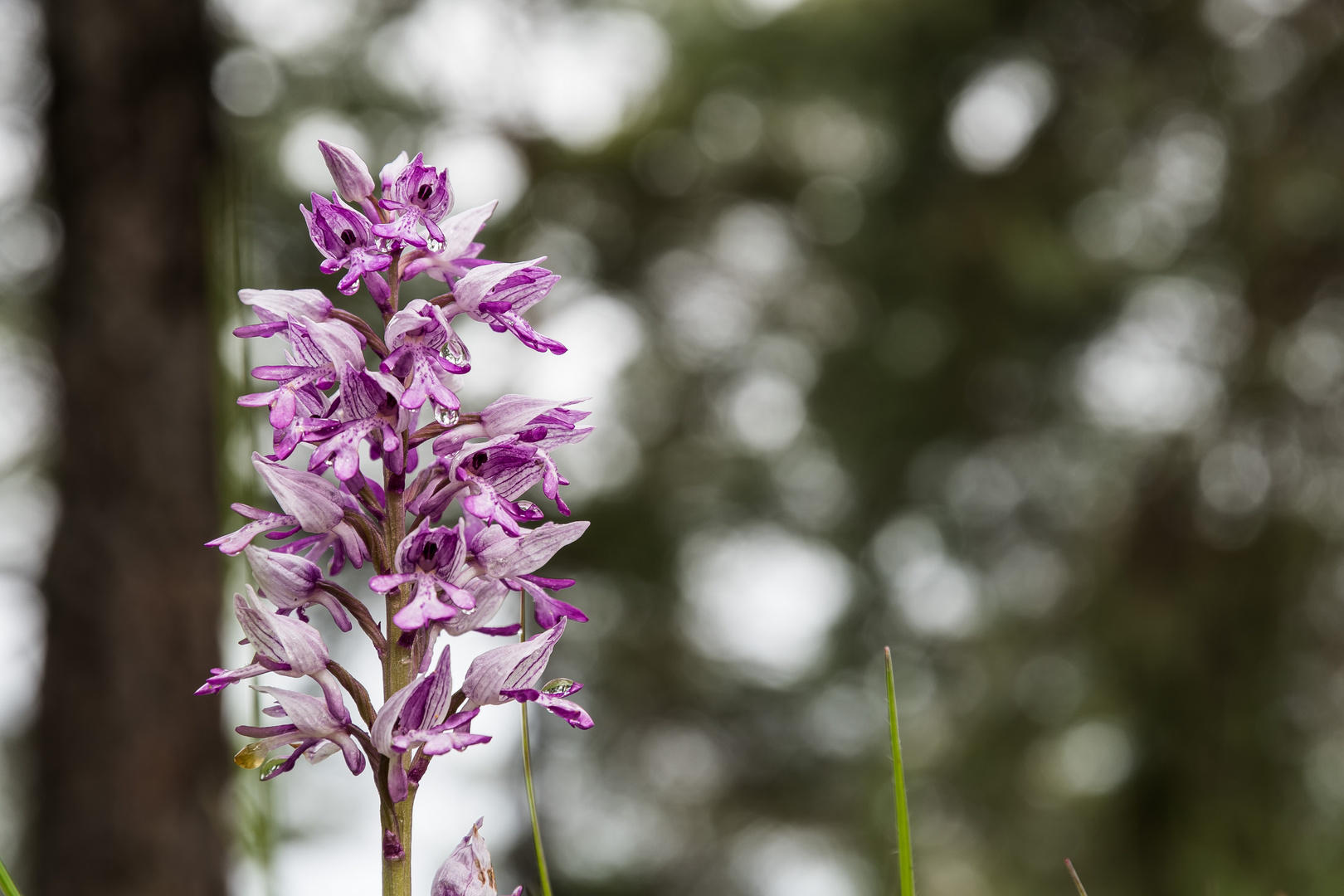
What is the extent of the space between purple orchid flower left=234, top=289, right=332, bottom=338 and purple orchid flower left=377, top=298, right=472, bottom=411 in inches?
3.3

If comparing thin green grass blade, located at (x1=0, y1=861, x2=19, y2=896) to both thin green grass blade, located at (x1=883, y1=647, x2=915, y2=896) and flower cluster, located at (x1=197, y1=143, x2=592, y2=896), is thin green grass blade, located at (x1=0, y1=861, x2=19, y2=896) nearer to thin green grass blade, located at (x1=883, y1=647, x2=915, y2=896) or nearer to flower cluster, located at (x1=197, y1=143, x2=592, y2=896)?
flower cluster, located at (x1=197, y1=143, x2=592, y2=896)

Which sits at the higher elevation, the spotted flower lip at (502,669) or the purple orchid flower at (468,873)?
the spotted flower lip at (502,669)

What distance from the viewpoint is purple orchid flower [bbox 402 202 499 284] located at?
2.75ft

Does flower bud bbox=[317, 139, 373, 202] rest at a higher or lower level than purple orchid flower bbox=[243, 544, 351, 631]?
higher

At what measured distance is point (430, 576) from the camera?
712 mm

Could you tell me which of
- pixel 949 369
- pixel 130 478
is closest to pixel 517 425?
pixel 130 478

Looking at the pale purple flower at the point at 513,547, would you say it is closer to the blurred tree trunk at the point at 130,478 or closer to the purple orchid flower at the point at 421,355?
the purple orchid flower at the point at 421,355

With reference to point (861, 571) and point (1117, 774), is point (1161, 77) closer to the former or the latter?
point (861, 571)

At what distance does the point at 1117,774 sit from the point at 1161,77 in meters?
3.56

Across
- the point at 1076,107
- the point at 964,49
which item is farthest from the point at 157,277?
the point at 1076,107

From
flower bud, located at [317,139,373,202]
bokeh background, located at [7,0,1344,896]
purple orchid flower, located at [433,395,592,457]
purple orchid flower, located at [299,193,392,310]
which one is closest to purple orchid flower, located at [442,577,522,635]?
purple orchid flower, located at [433,395,592,457]

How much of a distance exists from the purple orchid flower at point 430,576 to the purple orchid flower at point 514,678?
0.19 ft

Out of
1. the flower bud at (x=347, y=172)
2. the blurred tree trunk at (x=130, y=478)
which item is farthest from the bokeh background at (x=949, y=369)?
the flower bud at (x=347, y=172)

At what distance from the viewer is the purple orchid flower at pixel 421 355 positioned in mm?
708
